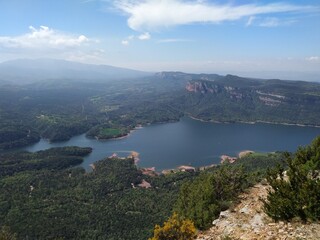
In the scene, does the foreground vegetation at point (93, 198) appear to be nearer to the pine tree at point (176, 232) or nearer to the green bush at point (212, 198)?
the green bush at point (212, 198)

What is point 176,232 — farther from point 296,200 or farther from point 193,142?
point 193,142

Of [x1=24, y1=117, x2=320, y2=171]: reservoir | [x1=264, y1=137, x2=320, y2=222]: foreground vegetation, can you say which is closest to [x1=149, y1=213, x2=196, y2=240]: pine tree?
[x1=264, y1=137, x2=320, y2=222]: foreground vegetation

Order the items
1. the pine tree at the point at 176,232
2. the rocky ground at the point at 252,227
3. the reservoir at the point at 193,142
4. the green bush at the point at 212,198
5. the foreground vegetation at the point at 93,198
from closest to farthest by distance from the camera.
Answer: the rocky ground at the point at 252,227 < the pine tree at the point at 176,232 < the green bush at the point at 212,198 < the foreground vegetation at the point at 93,198 < the reservoir at the point at 193,142

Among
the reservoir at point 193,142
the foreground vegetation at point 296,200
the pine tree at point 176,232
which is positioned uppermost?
the foreground vegetation at point 296,200

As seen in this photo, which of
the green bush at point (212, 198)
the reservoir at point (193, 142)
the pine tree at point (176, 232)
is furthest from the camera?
the reservoir at point (193, 142)

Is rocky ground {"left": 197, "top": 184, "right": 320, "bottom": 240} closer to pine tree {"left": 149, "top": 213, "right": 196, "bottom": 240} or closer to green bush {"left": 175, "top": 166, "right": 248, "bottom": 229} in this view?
pine tree {"left": 149, "top": 213, "right": 196, "bottom": 240}

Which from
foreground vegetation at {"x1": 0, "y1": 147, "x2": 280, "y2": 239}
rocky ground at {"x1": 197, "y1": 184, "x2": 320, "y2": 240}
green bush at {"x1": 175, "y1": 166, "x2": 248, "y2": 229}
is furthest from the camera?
foreground vegetation at {"x1": 0, "y1": 147, "x2": 280, "y2": 239}

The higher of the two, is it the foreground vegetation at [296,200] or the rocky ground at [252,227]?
the foreground vegetation at [296,200]

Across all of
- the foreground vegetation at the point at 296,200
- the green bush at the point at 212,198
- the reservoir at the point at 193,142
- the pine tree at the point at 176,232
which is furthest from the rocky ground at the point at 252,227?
the reservoir at the point at 193,142
